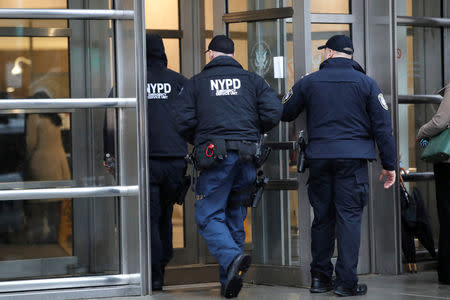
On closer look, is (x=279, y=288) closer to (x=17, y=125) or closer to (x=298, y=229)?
(x=298, y=229)

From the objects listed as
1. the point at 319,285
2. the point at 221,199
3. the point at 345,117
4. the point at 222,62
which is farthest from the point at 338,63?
the point at 319,285

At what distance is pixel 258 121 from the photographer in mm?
5719

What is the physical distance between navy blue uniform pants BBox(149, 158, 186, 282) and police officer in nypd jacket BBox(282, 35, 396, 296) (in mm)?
1022

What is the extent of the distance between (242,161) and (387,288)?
4.72 ft

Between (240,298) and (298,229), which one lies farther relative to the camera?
(298,229)

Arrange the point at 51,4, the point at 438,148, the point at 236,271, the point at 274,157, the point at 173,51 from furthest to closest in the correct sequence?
the point at 173,51 → the point at 274,157 → the point at 438,148 → the point at 51,4 → the point at 236,271

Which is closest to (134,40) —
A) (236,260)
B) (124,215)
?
(124,215)

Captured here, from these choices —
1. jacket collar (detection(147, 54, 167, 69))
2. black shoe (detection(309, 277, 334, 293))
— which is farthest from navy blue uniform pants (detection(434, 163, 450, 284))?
jacket collar (detection(147, 54, 167, 69))

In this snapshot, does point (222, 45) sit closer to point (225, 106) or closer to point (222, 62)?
point (222, 62)

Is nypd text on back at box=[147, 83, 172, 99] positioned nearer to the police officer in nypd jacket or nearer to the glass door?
the glass door

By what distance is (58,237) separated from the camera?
564 cm

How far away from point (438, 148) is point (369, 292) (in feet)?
3.67

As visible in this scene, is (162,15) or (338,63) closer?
(338,63)

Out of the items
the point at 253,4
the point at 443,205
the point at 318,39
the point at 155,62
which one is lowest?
the point at 443,205
